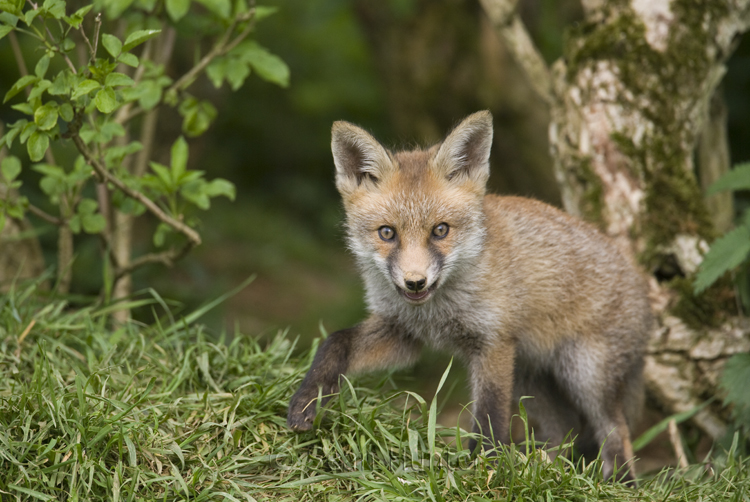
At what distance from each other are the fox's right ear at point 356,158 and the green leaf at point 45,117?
4.17 ft

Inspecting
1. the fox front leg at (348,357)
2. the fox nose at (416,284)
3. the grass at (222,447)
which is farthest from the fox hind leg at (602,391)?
the fox nose at (416,284)

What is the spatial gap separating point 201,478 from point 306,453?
47 cm

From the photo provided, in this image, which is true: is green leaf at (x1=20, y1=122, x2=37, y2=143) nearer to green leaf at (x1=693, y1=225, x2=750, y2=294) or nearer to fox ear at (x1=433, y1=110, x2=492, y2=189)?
fox ear at (x1=433, y1=110, x2=492, y2=189)

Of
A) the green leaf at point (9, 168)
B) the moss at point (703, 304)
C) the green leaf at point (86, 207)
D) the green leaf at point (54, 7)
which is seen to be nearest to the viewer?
the green leaf at point (54, 7)

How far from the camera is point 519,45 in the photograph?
16.0 feet

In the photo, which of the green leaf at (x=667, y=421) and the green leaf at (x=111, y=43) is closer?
the green leaf at (x=111, y=43)

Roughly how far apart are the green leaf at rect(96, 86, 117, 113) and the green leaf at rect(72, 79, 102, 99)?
1.4 inches

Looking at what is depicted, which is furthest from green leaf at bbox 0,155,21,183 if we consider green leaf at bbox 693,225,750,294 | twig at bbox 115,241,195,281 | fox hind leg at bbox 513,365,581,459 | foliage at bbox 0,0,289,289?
green leaf at bbox 693,225,750,294

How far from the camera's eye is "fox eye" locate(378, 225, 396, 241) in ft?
10.8

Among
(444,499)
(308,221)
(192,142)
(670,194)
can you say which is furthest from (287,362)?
(308,221)

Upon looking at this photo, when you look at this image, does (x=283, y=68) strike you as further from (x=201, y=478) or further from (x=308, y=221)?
(x=308, y=221)

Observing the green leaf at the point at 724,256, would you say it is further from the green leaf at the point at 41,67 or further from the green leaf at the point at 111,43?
the green leaf at the point at 41,67

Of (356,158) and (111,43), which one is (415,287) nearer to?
(356,158)

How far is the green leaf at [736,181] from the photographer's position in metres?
3.77
